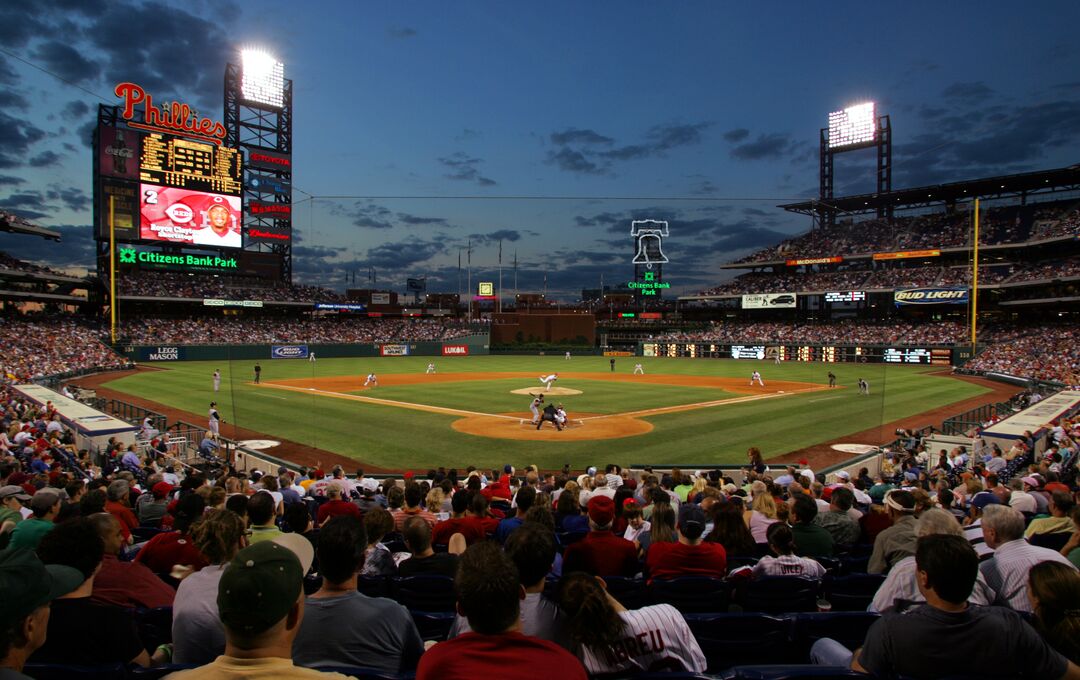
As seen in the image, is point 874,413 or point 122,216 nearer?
point 874,413

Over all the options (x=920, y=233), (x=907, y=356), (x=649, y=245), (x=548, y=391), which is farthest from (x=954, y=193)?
(x=548, y=391)

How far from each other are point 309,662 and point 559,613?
1354mm

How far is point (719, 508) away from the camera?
668 centimetres

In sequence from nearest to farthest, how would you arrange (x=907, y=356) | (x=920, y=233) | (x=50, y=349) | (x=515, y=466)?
(x=515, y=466) < (x=50, y=349) < (x=907, y=356) < (x=920, y=233)

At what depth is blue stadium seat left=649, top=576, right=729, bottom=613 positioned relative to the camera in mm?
5000

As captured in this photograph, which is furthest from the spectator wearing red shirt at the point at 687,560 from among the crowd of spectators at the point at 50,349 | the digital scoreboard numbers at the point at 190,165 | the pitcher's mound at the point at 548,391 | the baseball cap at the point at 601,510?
the digital scoreboard numbers at the point at 190,165

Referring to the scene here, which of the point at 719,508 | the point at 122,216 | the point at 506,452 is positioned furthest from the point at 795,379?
the point at 122,216

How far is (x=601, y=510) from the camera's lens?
19.0 ft

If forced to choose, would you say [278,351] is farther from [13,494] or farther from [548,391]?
[13,494]

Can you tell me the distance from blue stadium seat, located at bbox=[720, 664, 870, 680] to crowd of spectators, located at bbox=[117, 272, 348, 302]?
76181mm

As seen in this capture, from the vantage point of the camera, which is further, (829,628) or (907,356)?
(907,356)

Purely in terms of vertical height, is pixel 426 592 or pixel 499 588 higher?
pixel 499 588

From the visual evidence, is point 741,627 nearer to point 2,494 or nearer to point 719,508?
point 719,508

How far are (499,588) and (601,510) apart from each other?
11.0 feet
